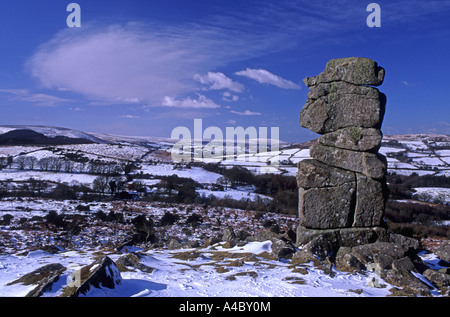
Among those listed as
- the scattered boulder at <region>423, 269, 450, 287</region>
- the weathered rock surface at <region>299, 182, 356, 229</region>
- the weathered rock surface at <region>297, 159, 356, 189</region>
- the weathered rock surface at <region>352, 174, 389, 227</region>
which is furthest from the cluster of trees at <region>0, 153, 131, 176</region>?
the scattered boulder at <region>423, 269, 450, 287</region>

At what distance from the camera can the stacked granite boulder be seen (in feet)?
43.1

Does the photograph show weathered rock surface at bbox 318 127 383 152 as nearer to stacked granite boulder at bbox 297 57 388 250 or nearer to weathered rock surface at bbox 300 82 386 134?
stacked granite boulder at bbox 297 57 388 250

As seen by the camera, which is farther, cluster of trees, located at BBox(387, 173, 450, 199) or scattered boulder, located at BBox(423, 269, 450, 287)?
cluster of trees, located at BBox(387, 173, 450, 199)

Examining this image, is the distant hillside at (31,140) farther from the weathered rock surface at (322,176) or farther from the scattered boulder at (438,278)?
the scattered boulder at (438,278)

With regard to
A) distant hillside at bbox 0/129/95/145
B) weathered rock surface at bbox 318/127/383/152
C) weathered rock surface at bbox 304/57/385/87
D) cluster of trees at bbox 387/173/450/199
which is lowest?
cluster of trees at bbox 387/173/450/199

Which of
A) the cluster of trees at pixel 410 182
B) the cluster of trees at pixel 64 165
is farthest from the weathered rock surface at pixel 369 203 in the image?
the cluster of trees at pixel 64 165

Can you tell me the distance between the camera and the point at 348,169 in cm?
1362

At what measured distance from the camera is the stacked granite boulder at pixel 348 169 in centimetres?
1315

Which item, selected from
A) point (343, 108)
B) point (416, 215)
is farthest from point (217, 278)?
point (416, 215)

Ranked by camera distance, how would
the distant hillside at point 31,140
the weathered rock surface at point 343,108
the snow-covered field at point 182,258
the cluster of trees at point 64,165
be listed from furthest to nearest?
the distant hillside at point 31,140 < the cluster of trees at point 64,165 < the weathered rock surface at point 343,108 < the snow-covered field at point 182,258

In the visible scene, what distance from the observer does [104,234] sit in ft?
80.0

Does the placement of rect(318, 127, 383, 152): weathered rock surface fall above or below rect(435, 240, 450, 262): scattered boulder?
above
